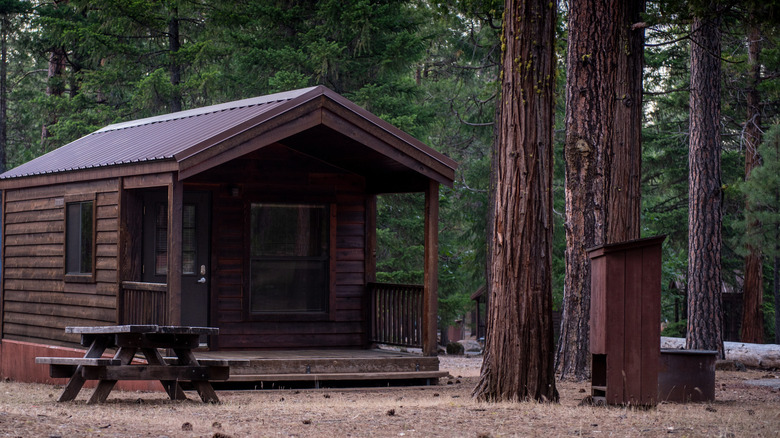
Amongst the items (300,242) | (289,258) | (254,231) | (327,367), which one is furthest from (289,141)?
(327,367)

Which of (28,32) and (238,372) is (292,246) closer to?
(238,372)

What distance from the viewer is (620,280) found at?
820cm

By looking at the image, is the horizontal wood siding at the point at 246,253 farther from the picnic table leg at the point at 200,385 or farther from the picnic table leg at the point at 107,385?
the picnic table leg at the point at 107,385

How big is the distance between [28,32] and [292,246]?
1832 cm

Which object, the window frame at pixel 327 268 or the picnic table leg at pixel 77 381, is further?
the window frame at pixel 327 268

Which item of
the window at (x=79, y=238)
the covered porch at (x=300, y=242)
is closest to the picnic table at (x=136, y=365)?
the covered porch at (x=300, y=242)

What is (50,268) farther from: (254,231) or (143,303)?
(254,231)

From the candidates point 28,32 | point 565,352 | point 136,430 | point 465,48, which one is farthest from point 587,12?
point 28,32

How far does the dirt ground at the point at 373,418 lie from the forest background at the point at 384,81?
11254mm

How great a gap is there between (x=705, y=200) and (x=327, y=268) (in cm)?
735

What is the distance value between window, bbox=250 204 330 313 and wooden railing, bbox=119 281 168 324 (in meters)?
1.78

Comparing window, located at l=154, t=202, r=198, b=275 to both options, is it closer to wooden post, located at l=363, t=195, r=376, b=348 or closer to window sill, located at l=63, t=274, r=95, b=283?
window sill, located at l=63, t=274, r=95, b=283

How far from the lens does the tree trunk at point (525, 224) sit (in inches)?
352

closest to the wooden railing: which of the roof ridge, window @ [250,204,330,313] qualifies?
window @ [250,204,330,313]
